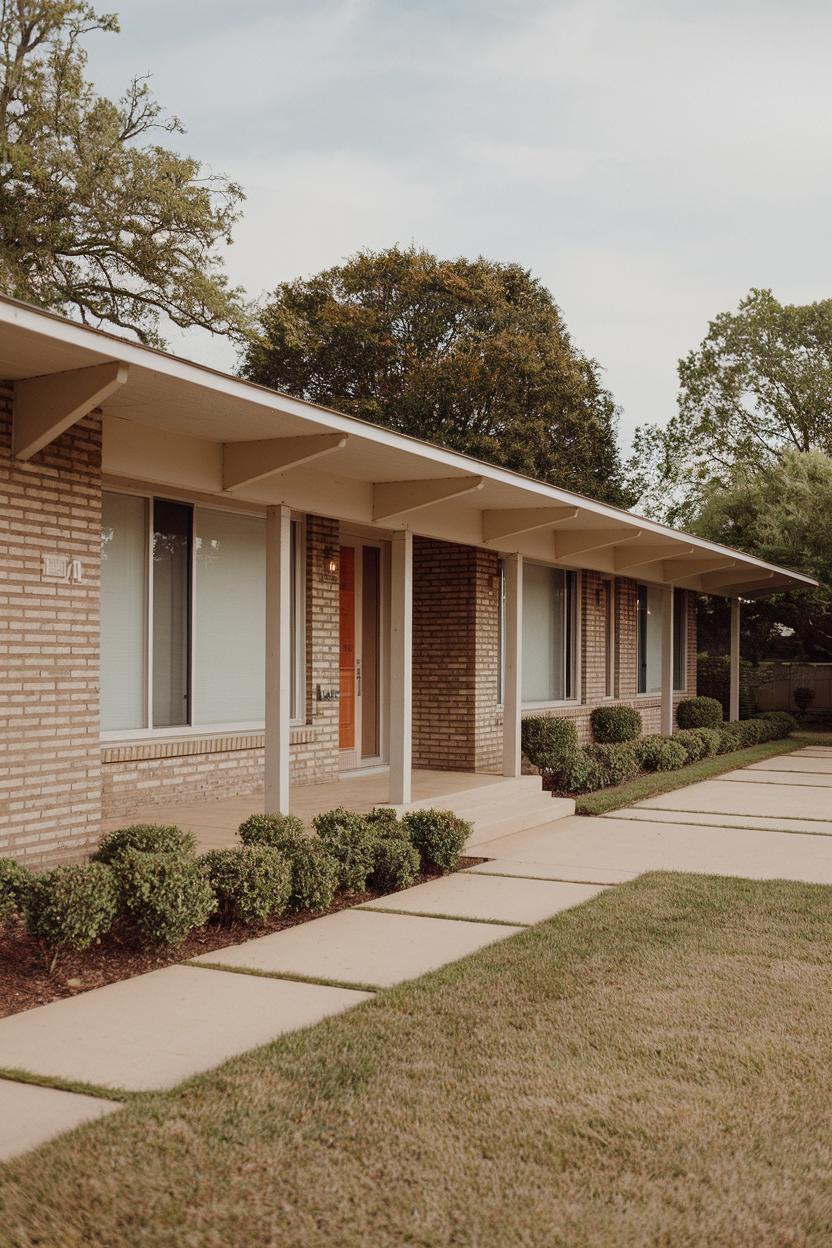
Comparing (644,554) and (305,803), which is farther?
(644,554)

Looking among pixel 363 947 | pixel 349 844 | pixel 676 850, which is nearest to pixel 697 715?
pixel 676 850

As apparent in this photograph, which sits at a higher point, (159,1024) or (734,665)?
(734,665)

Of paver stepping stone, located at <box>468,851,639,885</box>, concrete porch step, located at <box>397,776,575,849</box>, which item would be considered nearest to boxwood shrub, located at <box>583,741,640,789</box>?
concrete porch step, located at <box>397,776,575,849</box>

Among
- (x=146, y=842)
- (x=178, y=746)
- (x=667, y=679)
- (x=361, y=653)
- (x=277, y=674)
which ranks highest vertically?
(x=361, y=653)

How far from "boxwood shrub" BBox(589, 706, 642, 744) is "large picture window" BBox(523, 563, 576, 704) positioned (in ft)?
1.74

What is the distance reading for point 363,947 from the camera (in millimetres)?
5457

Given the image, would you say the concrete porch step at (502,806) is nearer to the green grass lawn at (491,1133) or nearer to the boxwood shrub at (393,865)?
the boxwood shrub at (393,865)

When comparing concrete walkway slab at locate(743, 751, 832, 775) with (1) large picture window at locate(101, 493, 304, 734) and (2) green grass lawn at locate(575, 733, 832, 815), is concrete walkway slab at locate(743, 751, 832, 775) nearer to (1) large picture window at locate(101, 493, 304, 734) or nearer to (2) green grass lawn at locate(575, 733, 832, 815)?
(2) green grass lawn at locate(575, 733, 832, 815)

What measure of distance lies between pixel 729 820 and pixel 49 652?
6222 millimetres

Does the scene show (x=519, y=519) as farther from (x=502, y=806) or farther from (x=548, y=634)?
(x=548, y=634)

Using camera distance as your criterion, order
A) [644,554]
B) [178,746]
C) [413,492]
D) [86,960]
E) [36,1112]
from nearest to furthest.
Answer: [36,1112], [86,960], [178,746], [413,492], [644,554]

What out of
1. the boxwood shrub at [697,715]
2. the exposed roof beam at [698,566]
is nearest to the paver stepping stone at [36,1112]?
the exposed roof beam at [698,566]

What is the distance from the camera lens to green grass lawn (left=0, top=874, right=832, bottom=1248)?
9.09ft

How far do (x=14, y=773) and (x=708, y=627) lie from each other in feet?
69.6
